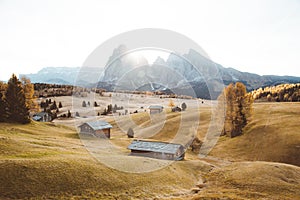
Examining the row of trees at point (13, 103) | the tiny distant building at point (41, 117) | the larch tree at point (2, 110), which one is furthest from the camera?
the tiny distant building at point (41, 117)

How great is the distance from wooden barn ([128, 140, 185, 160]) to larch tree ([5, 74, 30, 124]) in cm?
3136

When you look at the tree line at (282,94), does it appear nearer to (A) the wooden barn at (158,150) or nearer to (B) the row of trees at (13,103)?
(A) the wooden barn at (158,150)

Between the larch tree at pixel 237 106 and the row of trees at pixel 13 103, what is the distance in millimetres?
54486

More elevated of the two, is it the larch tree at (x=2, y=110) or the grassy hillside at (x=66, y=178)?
the larch tree at (x=2, y=110)

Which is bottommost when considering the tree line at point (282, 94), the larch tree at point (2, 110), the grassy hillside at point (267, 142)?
the grassy hillside at point (267, 142)

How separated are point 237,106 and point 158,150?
34076 millimetres

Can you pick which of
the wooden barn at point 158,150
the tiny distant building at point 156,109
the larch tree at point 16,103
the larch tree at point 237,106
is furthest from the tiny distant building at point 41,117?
the larch tree at point 237,106

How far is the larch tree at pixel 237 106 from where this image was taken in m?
67.4

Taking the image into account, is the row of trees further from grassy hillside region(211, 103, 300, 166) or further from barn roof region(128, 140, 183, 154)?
grassy hillside region(211, 103, 300, 166)

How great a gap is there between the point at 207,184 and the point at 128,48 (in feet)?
77.7

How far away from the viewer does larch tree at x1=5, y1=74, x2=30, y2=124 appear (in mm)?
58312

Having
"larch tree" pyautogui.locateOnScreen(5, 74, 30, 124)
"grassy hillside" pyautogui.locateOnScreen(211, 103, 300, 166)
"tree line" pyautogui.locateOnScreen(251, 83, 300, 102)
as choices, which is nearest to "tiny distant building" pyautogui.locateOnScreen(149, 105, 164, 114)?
"grassy hillside" pyautogui.locateOnScreen(211, 103, 300, 166)

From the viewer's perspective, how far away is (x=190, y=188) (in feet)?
107

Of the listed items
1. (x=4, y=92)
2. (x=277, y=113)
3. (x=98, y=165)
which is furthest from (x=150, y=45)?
(x=277, y=113)
